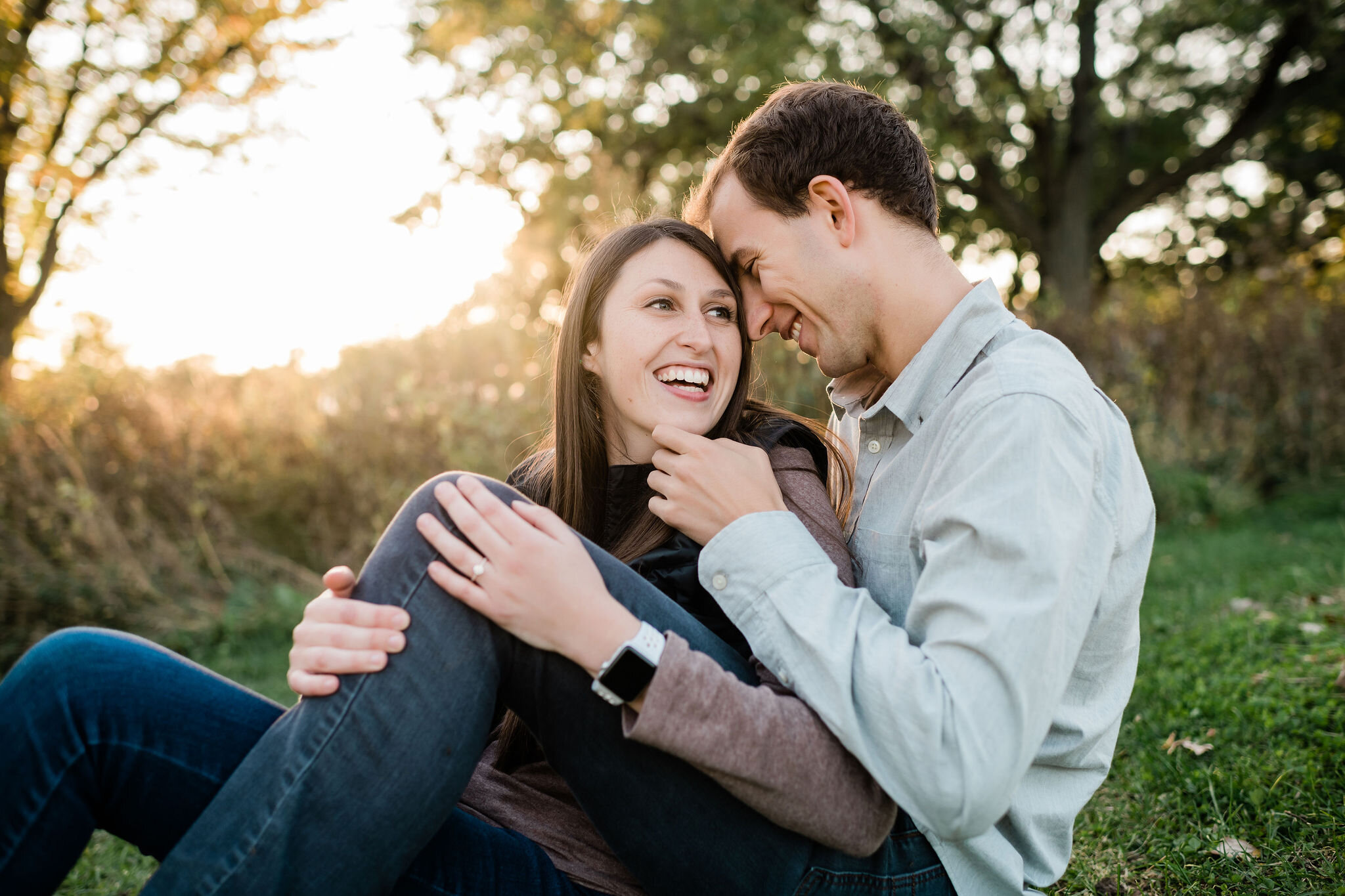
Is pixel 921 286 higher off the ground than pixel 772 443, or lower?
higher

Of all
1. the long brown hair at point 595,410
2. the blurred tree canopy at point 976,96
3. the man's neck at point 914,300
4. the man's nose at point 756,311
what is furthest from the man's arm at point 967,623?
the blurred tree canopy at point 976,96

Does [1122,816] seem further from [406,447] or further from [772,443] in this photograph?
[406,447]

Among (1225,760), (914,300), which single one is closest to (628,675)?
(914,300)

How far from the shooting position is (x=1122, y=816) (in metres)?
2.42

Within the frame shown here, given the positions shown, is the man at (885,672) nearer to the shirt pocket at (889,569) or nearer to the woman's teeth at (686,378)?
the shirt pocket at (889,569)

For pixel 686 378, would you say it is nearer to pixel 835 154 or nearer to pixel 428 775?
pixel 835 154

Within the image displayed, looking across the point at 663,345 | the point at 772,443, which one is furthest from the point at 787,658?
the point at 663,345

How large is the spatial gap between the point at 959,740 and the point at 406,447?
573 cm

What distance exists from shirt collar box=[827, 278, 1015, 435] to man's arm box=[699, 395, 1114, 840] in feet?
1.06

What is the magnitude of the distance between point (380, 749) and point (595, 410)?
1.42 metres

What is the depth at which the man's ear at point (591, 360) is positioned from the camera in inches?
103

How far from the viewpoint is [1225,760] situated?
2518mm

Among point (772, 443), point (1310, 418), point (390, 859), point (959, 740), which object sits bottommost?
point (1310, 418)

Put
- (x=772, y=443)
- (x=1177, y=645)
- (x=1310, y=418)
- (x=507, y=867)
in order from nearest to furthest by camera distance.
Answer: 1. (x=507, y=867)
2. (x=772, y=443)
3. (x=1177, y=645)
4. (x=1310, y=418)
